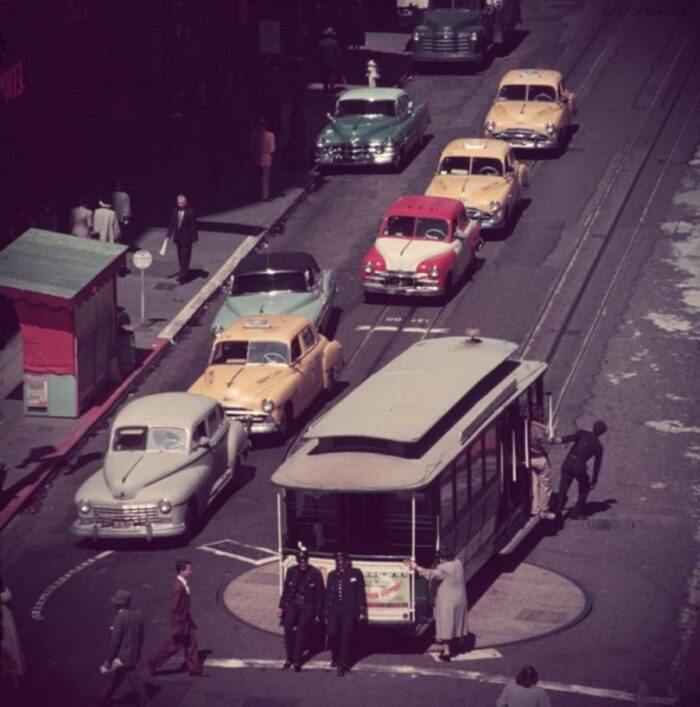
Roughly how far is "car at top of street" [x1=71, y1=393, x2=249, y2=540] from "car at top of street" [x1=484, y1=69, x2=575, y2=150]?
20387mm

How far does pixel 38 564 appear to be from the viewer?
105 feet

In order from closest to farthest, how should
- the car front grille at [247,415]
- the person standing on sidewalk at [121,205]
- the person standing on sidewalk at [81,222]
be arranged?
1. the car front grille at [247,415]
2. the person standing on sidewalk at [81,222]
3. the person standing on sidewalk at [121,205]

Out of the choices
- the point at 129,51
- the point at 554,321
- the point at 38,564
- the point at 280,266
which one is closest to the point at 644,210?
the point at 554,321

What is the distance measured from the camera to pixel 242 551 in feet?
105

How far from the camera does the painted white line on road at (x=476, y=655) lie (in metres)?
27.6

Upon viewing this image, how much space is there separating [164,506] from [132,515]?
52 centimetres

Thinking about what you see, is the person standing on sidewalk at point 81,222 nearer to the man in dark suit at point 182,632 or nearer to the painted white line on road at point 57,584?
the painted white line on road at point 57,584

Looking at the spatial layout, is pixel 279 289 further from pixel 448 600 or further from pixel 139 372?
pixel 448 600

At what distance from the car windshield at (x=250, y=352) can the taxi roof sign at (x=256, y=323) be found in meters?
0.49

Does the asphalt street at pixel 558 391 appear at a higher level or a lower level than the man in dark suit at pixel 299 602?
lower

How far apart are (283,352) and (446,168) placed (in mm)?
12581

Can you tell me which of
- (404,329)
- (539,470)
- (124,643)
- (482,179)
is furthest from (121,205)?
(124,643)

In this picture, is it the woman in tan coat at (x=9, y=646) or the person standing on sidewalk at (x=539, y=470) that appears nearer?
the woman in tan coat at (x=9, y=646)

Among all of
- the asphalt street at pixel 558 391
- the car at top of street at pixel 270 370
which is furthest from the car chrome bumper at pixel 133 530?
the car at top of street at pixel 270 370
